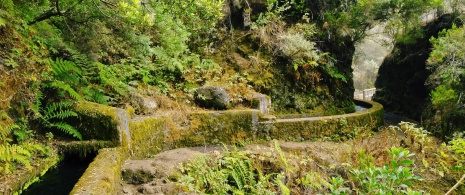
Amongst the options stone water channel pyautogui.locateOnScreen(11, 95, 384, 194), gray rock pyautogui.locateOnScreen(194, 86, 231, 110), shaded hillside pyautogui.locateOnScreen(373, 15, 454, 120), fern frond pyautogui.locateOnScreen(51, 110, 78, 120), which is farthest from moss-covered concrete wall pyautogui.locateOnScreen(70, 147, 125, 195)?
shaded hillside pyautogui.locateOnScreen(373, 15, 454, 120)

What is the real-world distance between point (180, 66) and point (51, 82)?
414cm

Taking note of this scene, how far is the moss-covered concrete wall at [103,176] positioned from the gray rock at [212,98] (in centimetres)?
384

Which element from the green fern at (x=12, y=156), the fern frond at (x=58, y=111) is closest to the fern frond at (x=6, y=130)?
the green fern at (x=12, y=156)

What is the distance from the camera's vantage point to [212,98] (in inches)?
346

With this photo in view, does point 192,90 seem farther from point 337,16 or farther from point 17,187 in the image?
point 337,16

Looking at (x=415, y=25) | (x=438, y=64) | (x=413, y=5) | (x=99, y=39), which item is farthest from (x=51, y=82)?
(x=415, y=25)

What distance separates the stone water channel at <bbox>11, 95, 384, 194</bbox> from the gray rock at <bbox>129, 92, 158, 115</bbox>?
1.45 feet

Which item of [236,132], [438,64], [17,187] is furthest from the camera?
[438,64]

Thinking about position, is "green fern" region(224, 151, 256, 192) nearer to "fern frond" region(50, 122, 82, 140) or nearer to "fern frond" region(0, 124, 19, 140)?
"fern frond" region(50, 122, 82, 140)

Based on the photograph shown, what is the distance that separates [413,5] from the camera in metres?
12.3

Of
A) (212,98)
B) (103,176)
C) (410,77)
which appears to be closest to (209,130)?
(212,98)

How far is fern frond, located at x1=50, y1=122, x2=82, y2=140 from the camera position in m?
5.17

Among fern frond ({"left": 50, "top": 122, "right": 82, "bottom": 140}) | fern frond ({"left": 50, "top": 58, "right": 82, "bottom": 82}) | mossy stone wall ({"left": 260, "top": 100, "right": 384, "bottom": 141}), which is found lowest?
mossy stone wall ({"left": 260, "top": 100, "right": 384, "bottom": 141})

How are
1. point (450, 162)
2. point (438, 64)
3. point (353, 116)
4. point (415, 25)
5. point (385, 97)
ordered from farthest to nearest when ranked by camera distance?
point (385, 97)
point (415, 25)
point (438, 64)
point (353, 116)
point (450, 162)
